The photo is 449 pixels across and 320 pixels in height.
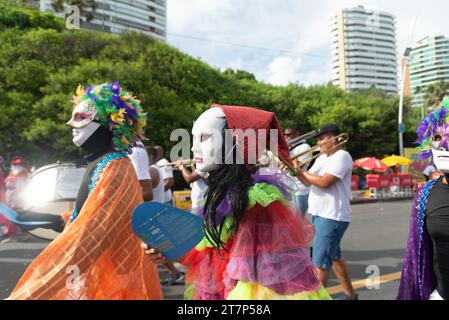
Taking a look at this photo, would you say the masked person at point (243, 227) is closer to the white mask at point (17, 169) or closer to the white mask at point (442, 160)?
the white mask at point (442, 160)

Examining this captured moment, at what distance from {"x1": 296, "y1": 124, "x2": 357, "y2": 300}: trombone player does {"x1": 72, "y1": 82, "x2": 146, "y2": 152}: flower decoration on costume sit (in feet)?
4.86

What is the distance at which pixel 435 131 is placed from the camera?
198 centimetres

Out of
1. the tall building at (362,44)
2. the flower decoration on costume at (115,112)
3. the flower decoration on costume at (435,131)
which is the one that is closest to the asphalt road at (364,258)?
the flower decoration on costume at (115,112)

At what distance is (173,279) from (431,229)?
3246mm

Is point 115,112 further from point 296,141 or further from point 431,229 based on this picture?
point 296,141

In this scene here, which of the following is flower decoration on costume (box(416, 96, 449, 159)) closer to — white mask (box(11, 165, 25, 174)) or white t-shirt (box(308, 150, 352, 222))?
white t-shirt (box(308, 150, 352, 222))

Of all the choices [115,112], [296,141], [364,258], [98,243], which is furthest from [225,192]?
[364,258]

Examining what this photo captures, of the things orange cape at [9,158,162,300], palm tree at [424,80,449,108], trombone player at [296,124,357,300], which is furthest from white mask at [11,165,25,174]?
palm tree at [424,80,449,108]

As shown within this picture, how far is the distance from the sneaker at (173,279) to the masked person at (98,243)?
2.22m

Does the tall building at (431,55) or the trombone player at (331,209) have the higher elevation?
the tall building at (431,55)

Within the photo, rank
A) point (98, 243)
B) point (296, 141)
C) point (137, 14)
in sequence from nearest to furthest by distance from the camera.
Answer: point (98, 243) → point (296, 141) → point (137, 14)

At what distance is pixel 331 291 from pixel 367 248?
7.64 feet

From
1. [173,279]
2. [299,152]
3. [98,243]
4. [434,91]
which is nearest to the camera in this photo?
[98,243]

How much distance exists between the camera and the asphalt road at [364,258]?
13.9 ft
